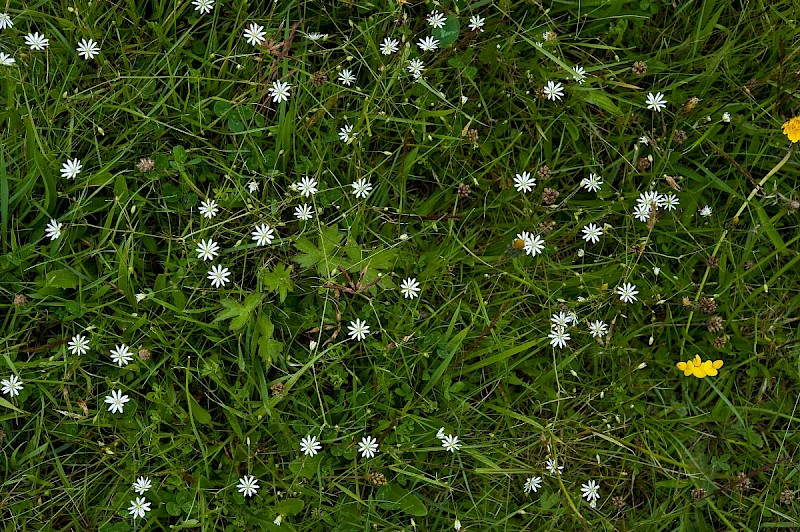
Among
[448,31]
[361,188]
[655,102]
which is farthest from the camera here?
[655,102]

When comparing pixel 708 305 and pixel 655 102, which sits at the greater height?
pixel 655 102

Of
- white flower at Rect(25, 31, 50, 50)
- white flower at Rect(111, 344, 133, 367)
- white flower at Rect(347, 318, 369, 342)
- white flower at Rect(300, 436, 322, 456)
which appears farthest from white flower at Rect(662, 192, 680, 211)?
white flower at Rect(25, 31, 50, 50)

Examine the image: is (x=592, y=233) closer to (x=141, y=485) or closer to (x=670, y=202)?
(x=670, y=202)

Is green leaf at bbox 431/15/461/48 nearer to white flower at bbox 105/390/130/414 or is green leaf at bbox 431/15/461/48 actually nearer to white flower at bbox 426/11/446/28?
white flower at bbox 426/11/446/28

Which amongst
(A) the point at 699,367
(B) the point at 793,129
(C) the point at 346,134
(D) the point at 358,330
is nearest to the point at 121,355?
(D) the point at 358,330

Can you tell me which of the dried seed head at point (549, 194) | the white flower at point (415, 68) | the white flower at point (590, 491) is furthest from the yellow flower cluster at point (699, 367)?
the white flower at point (415, 68)

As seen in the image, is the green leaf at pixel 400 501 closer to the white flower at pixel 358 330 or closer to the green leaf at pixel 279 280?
the white flower at pixel 358 330

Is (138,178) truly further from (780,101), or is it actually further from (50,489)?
(780,101)
